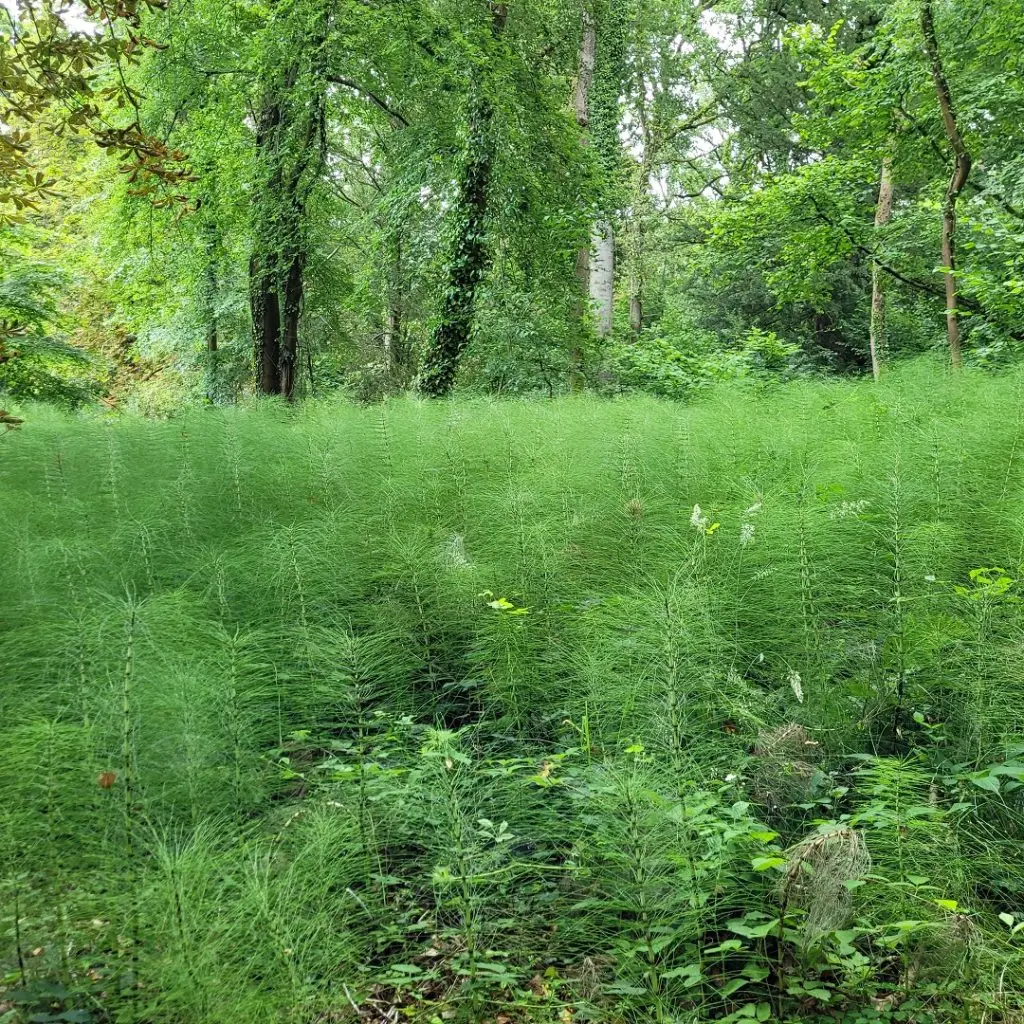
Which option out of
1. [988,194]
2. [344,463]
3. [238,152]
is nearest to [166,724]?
[344,463]

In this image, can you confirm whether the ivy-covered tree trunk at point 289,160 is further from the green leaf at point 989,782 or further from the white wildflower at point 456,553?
the green leaf at point 989,782

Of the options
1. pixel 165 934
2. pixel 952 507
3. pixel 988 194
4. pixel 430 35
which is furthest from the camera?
pixel 430 35

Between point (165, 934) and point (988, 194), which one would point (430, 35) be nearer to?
point (988, 194)

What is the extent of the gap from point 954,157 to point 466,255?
5.30 metres

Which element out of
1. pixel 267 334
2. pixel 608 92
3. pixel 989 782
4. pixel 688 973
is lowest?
pixel 688 973

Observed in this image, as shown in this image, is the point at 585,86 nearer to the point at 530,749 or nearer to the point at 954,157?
the point at 954,157

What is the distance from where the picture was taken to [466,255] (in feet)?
28.6

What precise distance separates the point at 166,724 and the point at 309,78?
740 cm

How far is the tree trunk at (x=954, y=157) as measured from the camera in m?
7.58

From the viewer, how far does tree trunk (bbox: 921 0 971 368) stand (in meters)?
7.58

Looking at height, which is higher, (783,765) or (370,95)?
(370,95)

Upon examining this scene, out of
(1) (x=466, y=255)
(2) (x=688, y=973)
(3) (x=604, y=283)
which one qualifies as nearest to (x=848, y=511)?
(2) (x=688, y=973)

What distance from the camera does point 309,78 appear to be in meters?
7.60

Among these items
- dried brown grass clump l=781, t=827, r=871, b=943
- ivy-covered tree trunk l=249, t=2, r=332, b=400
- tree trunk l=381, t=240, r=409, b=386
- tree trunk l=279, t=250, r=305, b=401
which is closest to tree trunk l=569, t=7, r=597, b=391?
tree trunk l=381, t=240, r=409, b=386
